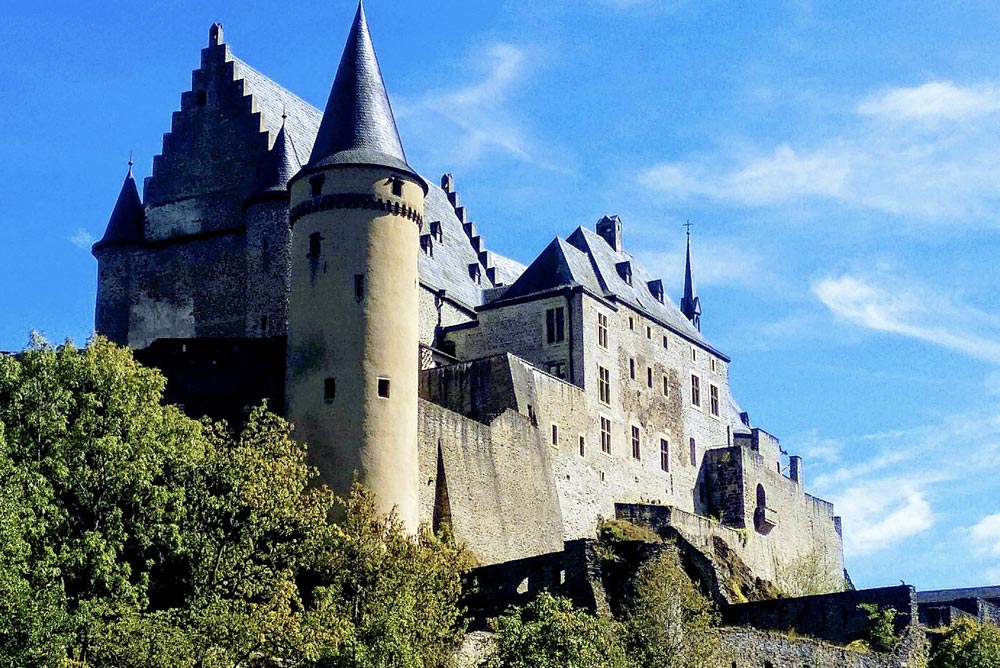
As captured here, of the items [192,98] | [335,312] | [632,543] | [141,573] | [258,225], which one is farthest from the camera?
[192,98]

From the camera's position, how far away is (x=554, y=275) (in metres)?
66.2

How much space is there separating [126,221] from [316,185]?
1358 centimetres

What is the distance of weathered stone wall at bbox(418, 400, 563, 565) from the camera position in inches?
2029

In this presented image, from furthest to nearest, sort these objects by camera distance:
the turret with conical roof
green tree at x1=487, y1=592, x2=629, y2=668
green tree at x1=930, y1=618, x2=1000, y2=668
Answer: the turret with conical roof
green tree at x1=930, y1=618, x2=1000, y2=668
green tree at x1=487, y1=592, x2=629, y2=668

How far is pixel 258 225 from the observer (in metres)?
58.7

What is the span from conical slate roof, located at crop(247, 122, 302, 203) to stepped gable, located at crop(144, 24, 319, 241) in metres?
1.41

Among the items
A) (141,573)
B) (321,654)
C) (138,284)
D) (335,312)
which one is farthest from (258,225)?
(321,654)

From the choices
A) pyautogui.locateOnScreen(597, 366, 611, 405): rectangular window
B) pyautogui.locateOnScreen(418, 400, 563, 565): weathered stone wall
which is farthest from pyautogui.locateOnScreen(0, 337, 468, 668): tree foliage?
pyautogui.locateOnScreen(597, 366, 611, 405): rectangular window

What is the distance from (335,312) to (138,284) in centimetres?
1426

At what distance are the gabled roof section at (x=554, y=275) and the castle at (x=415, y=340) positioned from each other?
10 cm

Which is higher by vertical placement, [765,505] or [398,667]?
[765,505]

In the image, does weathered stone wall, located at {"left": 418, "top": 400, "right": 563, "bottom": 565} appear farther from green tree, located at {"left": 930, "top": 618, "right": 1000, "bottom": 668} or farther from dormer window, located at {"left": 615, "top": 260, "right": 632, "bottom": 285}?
dormer window, located at {"left": 615, "top": 260, "right": 632, "bottom": 285}

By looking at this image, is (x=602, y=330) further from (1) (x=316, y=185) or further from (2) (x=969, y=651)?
(2) (x=969, y=651)

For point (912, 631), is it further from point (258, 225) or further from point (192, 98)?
point (192, 98)
